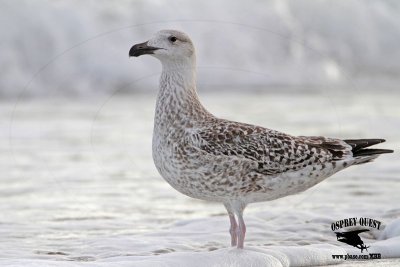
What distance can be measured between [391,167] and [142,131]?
3.72 metres

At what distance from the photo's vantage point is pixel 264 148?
7.42 metres

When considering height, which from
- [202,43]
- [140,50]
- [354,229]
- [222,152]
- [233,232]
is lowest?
[233,232]

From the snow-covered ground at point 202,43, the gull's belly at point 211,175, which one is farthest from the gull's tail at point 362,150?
the snow-covered ground at point 202,43

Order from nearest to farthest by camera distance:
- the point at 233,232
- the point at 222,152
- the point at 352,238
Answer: the point at 222,152
the point at 233,232
the point at 352,238

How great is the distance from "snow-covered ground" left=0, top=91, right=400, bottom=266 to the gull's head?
1497 millimetres

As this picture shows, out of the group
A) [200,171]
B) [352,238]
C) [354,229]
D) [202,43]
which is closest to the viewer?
[200,171]

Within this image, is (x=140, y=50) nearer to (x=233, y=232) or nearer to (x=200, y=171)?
(x=200, y=171)

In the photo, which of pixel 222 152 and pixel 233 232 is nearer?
pixel 222 152

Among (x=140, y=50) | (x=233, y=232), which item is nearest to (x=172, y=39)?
(x=140, y=50)

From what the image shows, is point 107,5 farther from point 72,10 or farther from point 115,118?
point 115,118

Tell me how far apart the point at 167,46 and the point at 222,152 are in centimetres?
98

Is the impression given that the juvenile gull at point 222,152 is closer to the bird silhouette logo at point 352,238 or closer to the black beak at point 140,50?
the black beak at point 140,50

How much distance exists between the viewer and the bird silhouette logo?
797cm

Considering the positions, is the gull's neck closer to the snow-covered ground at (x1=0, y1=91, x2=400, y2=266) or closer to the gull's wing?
the gull's wing
